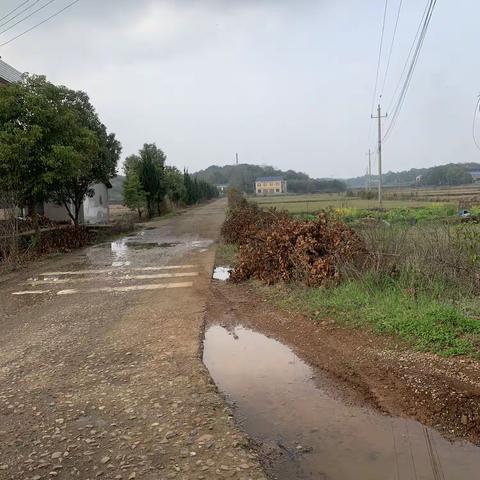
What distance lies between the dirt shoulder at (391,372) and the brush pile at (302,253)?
5.02 ft

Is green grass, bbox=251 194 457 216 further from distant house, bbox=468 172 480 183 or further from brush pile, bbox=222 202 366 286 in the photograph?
distant house, bbox=468 172 480 183

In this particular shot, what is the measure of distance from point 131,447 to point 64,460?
48cm

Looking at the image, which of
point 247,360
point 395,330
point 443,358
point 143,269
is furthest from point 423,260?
point 143,269

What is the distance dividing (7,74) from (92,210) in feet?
35.4

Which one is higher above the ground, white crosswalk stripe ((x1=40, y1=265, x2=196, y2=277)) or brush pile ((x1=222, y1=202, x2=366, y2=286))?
brush pile ((x1=222, y1=202, x2=366, y2=286))

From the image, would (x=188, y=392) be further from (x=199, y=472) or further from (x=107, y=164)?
(x=107, y=164)

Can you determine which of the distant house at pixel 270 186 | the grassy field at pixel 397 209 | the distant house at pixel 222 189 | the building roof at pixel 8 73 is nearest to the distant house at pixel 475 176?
the distant house at pixel 270 186

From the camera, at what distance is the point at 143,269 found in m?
13.1

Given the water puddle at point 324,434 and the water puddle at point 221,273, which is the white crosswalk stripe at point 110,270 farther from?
the water puddle at point 324,434

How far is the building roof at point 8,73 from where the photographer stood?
71.4 feet

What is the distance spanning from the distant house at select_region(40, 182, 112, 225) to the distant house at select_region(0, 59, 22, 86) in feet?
22.4

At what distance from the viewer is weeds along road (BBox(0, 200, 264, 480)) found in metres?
3.56

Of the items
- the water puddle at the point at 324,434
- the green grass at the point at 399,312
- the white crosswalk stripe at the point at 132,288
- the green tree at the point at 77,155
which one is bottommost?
the water puddle at the point at 324,434

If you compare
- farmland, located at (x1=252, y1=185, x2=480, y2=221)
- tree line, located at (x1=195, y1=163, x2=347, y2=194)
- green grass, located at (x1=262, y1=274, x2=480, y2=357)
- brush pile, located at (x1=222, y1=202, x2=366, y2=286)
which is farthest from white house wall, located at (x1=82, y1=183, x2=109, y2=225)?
tree line, located at (x1=195, y1=163, x2=347, y2=194)
